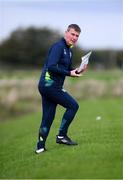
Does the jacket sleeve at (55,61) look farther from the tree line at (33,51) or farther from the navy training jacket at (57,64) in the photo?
the tree line at (33,51)

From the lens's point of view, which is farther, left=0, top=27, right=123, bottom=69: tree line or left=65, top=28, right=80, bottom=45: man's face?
left=0, top=27, right=123, bottom=69: tree line

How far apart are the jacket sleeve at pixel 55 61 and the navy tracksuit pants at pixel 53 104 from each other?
1.57ft

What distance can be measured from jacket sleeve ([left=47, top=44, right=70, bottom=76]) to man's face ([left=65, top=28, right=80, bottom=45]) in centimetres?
30

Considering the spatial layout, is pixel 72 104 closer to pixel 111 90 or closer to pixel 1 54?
pixel 111 90

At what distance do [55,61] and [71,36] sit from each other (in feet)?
2.22

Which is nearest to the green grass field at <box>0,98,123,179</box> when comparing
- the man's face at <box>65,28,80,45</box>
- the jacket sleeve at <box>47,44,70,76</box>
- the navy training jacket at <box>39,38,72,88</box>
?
the navy training jacket at <box>39,38,72,88</box>

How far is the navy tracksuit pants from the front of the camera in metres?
15.6

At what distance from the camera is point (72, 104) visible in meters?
15.8

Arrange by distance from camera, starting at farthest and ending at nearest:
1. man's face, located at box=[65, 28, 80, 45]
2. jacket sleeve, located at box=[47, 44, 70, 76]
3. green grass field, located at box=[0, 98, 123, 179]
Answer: man's face, located at box=[65, 28, 80, 45]
jacket sleeve, located at box=[47, 44, 70, 76]
green grass field, located at box=[0, 98, 123, 179]

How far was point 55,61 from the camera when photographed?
1524 cm

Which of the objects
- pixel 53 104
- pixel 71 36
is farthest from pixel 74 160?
pixel 71 36

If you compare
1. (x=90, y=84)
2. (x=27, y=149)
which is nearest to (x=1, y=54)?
(x=90, y=84)

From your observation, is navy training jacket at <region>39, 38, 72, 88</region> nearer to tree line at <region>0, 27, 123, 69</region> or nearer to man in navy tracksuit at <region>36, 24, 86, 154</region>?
man in navy tracksuit at <region>36, 24, 86, 154</region>

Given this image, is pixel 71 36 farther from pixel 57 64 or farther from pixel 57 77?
pixel 57 77
